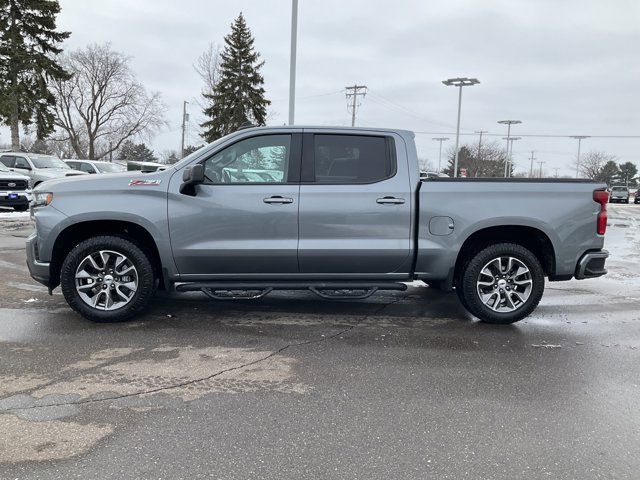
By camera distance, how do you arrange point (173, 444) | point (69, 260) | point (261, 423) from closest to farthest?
point (173, 444) < point (261, 423) < point (69, 260)

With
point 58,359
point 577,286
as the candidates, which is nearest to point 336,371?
point 58,359

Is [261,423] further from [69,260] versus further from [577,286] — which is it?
[577,286]

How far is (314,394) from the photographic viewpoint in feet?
12.0

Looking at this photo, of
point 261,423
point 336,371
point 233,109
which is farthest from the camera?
point 233,109

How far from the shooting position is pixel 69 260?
16.4 feet

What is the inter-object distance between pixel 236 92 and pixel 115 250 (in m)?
35.9

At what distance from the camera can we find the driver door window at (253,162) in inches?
203

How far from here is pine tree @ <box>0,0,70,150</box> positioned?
103 feet

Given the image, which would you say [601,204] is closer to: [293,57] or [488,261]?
[488,261]

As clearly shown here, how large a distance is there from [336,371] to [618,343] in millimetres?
2923

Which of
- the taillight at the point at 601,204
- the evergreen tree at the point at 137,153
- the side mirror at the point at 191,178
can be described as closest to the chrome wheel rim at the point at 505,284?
the taillight at the point at 601,204

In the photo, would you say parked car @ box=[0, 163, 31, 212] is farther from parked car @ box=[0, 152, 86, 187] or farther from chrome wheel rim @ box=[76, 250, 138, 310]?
chrome wheel rim @ box=[76, 250, 138, 310]

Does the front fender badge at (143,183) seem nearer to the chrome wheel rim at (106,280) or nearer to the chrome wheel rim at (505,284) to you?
the chrome wheel rim at (106,280)

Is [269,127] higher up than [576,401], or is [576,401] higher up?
[269,127]
